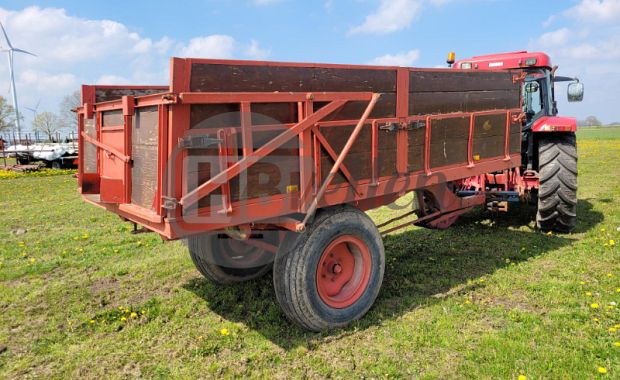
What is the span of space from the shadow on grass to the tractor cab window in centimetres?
173

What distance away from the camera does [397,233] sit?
268 inches

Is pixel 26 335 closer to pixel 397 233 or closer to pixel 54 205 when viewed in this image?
pixel 397 233

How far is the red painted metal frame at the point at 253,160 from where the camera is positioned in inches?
114

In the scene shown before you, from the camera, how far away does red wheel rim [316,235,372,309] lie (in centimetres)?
382

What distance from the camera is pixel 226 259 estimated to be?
4664 mm

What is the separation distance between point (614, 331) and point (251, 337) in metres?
2.82

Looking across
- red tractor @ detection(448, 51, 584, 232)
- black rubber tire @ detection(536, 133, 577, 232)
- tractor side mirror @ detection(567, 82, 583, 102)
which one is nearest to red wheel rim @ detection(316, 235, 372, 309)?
red tractor @ detection(448, 51, 584, 232)

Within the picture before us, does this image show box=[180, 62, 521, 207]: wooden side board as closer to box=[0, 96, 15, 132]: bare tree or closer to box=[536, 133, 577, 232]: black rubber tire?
box=[536, 133, 577, 232]: black rubber tire

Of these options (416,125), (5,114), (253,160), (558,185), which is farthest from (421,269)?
(5,114)

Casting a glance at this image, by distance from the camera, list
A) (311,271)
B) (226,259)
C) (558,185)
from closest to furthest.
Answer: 1. (311,271)
2. (226,259)
3. (558,185)

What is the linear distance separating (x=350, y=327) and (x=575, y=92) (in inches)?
220

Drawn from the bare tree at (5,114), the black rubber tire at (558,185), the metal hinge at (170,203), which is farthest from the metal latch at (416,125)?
the bare tree at (5,114)

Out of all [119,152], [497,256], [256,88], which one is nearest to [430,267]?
[497,256]

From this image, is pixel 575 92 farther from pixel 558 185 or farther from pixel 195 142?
pixel 195 142
